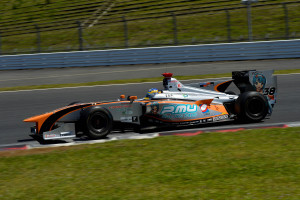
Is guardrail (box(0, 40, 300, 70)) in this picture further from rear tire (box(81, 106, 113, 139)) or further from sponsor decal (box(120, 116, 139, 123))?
rear tire (box(81, 106, 113, 139))

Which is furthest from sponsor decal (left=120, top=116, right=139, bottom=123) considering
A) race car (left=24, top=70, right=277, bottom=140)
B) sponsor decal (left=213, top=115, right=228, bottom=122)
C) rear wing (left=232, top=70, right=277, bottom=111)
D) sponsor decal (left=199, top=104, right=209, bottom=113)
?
rear wing (left=232, top=70, right=277, bottom=111)

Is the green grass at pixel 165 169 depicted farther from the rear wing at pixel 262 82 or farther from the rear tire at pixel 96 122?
the rear wing at pixel 262 82

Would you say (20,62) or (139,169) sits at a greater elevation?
(20,62)

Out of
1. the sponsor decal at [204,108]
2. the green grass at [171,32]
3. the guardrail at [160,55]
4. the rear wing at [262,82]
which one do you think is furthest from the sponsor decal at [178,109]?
the green grass at [171,32]

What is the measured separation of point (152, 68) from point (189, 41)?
8.01 ft

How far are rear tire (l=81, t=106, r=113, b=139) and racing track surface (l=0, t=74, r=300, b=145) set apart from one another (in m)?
1.42

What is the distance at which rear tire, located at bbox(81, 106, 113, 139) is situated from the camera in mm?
7574

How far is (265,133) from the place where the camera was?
7156 millimetres

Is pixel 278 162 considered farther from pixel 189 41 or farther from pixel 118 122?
pixel 189 41

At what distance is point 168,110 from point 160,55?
10808mm

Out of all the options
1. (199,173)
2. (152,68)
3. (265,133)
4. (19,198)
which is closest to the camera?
(19,198)

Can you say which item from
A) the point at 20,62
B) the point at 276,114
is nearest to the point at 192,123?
the point at 276,114

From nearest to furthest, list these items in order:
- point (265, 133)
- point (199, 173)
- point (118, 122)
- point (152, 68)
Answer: point (199, 173), point (265, 133), point (118, 122), point (152, 68)

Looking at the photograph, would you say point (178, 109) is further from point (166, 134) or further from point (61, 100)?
point (61, 100)
